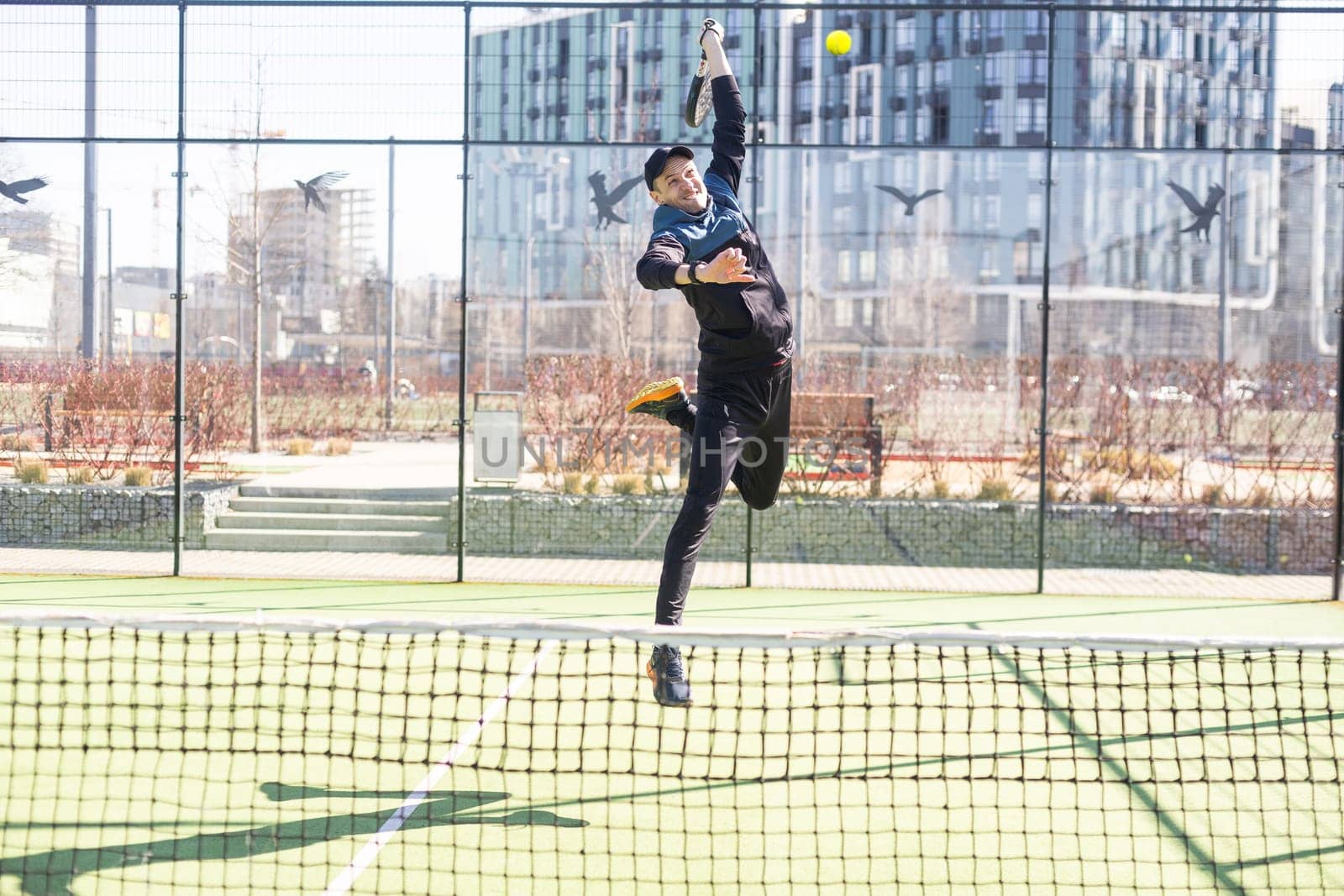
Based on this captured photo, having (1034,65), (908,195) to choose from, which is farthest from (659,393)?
(1034,65)

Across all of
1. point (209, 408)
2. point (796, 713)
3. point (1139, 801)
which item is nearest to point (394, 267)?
point (209, 408)

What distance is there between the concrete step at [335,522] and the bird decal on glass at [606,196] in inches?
106

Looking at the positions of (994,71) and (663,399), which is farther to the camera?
(994,71)

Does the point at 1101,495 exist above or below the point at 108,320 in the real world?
below

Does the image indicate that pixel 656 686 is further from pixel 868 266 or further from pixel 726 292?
pixel 868 266

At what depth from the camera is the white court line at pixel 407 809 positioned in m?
3.50

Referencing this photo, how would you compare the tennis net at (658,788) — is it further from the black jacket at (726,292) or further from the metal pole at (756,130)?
the metal pole at (756,130)

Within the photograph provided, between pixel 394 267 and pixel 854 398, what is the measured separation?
3.98 m

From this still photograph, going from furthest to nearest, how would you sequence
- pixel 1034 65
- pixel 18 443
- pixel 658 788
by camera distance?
pixel 1034 65 → pixel 18 443 → pixel 658 788

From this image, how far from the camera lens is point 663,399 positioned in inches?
200

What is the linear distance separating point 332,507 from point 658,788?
6879 millimetres

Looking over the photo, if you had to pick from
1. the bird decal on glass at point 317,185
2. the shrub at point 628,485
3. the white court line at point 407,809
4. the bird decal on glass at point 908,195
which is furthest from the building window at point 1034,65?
the white court line at point 407,809

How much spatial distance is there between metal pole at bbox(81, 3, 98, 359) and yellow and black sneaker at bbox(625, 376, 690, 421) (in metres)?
5.87

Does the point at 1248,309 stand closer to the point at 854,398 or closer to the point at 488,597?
the point at 854,398
